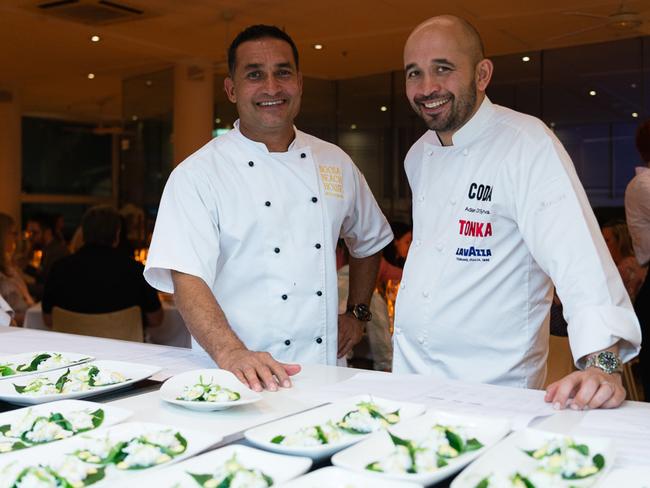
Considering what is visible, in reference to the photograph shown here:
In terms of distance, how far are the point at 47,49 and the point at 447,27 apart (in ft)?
26.0

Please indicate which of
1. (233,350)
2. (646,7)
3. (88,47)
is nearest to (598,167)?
(646,7)

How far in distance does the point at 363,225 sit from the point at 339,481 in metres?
1.61

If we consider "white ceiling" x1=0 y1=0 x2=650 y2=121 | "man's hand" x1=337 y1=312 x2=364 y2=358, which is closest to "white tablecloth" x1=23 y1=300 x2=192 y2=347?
"man's hand" x1=337 y1=312 x2=364 y2=358

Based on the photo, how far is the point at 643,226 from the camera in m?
3.38

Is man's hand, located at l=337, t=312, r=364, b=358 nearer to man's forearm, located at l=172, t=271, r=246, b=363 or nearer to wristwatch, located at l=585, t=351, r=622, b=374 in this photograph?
man's forearm, located at l=172, t=271, r=246, b=363

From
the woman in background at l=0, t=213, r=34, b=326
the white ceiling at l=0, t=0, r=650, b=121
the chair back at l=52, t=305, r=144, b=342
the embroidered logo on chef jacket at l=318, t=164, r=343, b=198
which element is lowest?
the chair back at l=52, t=305, r=144, b=342

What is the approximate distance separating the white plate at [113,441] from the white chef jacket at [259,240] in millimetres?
891

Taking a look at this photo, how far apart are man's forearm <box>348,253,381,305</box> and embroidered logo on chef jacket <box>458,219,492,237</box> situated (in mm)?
678

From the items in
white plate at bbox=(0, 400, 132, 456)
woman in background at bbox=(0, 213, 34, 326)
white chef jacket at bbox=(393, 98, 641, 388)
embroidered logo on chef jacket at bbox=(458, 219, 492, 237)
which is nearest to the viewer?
white plate at bbox=(0, 400, 132, 456)

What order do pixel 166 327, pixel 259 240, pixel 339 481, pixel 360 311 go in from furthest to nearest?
pixel 166 327 → pixel 360 311 → pixel 259 240 → pixel 339 481

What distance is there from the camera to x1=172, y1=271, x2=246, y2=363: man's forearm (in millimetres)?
1820

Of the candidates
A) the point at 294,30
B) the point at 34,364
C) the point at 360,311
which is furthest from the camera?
the point at 294,30

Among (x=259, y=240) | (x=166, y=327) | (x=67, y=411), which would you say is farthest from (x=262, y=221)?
(x=166, y=327)

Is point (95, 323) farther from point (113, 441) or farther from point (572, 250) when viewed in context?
point (113, 441)
